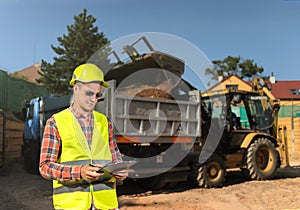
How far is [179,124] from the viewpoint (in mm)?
7684

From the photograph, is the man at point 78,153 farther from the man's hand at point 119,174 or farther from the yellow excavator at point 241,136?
the yellow excavator at point 241,136

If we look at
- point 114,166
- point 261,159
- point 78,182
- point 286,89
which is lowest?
point 261,159

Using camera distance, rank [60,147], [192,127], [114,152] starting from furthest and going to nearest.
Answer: [192,127] → [114,152] → [60,147]

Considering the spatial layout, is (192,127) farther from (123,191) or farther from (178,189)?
(123,191)

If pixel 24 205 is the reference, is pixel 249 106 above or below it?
above

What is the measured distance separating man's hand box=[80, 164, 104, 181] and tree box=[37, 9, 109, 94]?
26050 mm

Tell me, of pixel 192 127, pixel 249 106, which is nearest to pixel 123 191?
pixel 192 127

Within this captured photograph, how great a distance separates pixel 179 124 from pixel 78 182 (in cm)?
571

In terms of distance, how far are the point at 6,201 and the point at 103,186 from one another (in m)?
5.72

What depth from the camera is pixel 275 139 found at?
10188 mm

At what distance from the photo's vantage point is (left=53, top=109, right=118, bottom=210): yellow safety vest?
6.73 feet

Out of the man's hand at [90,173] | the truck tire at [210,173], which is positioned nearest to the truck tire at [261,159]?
the truck tire at [210,173]

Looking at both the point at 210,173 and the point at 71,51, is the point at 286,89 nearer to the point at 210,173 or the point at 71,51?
the point at 71,51

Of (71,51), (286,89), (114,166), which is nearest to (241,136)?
(114,166)
